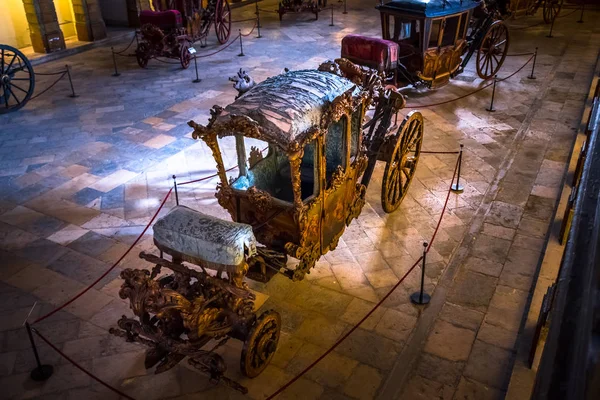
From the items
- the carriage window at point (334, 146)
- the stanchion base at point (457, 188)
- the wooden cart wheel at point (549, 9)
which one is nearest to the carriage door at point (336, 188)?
the carriage window at point (334, 146)

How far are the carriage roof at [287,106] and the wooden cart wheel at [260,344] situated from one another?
1.43m

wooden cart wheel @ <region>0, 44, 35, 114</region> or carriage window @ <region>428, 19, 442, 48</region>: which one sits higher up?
carriage window @ <region>428, 19, 442, 48</region>

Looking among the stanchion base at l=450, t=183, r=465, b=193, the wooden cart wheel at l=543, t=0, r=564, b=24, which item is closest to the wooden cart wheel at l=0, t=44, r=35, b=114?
the stanchion base at l=450, t=183, r=465, b=193

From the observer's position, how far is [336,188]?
5.16 metres

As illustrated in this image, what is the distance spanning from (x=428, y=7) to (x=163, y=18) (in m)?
6.22

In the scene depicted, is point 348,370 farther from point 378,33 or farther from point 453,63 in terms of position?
point 378,33

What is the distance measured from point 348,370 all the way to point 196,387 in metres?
1.29

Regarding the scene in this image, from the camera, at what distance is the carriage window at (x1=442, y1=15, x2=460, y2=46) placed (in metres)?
9.95

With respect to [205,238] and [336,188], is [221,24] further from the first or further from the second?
[205,238]

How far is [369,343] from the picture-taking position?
489 centimetres

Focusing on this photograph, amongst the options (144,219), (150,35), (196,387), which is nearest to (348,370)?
(196,387)

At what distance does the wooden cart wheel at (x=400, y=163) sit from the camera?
20.1 feet

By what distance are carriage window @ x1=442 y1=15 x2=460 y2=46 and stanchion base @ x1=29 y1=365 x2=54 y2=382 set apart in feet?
28.0

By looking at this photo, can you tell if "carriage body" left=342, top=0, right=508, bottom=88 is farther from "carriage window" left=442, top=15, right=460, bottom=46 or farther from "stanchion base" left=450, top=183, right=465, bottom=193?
"stanchion base" left=450, top=183, right=465, bottom=193
